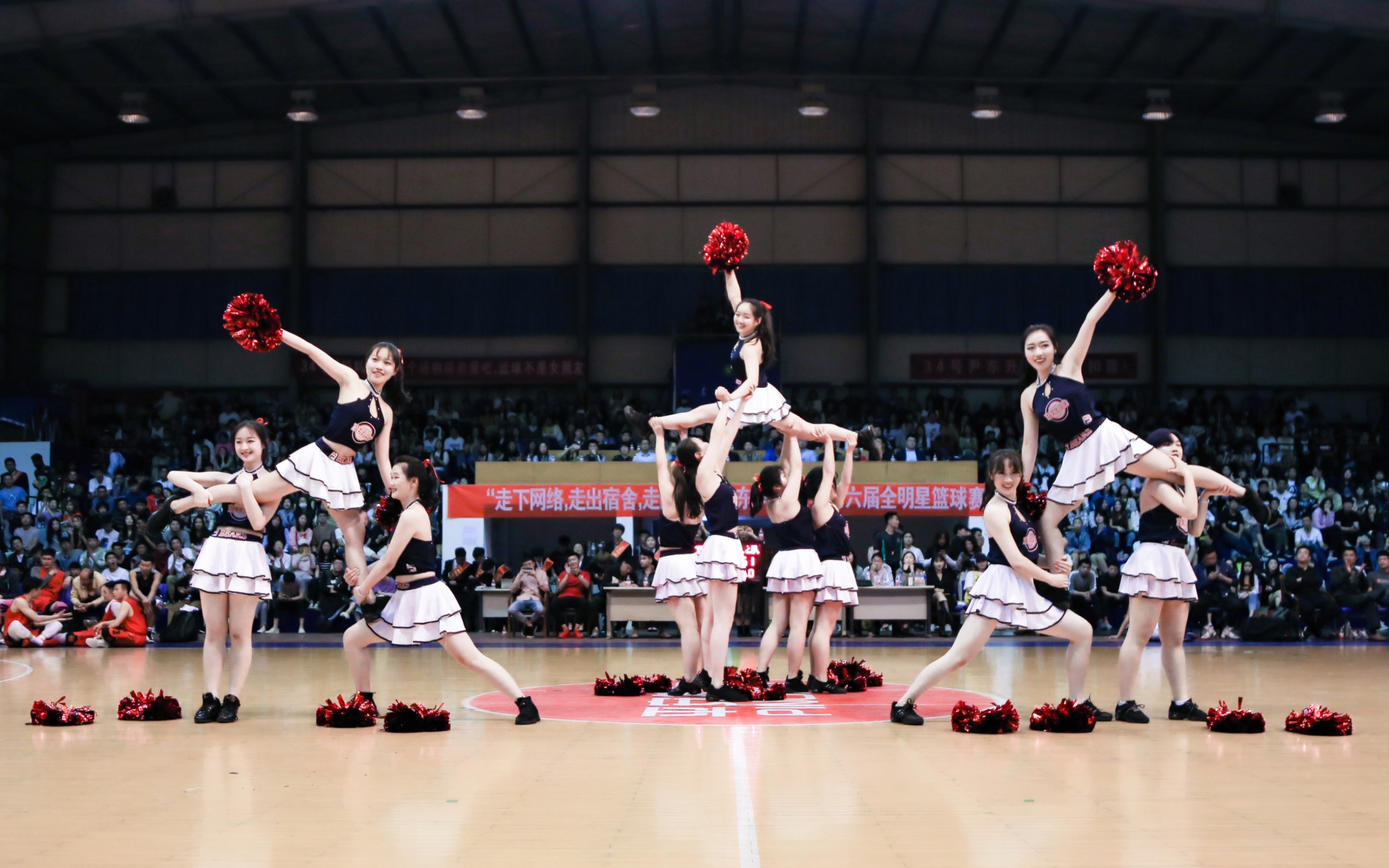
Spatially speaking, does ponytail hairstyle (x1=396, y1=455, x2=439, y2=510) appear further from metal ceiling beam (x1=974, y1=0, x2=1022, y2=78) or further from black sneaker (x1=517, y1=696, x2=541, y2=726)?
metal ceiling beam (x1=974, y1=0, x2=1022, y2=78)

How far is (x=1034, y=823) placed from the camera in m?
5.11

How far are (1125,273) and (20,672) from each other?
10.3 m

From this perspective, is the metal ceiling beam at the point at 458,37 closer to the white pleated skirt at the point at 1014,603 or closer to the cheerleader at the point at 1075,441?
the cheerleader at the point at 1075,441

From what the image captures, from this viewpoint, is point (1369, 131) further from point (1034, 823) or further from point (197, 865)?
point (197, 865)

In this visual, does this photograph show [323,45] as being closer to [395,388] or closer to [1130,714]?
[395,388]

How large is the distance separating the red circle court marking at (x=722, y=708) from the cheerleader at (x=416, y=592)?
78 centimetres

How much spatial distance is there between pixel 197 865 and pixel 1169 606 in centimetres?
607

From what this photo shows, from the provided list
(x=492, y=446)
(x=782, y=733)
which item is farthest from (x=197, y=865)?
(x=492, y=446)

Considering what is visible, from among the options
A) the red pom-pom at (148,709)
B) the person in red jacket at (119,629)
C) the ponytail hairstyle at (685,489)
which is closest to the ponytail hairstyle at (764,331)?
the ponytail hairstyle at (685,489)

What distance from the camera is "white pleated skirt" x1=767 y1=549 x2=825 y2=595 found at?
380 inches

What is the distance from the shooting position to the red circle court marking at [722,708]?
8312 mm

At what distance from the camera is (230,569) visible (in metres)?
8.19

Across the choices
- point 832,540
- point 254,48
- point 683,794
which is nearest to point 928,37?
point 254,48

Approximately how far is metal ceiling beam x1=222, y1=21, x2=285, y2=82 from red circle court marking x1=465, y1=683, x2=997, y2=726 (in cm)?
1654
